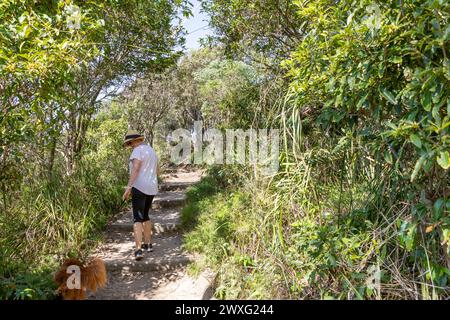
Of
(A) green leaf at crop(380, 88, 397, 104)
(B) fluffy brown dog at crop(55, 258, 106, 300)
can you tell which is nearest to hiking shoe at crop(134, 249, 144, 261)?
(B) fluffy brown dog at crop(55, 258, 106, 300)

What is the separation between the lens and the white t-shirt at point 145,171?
414cm

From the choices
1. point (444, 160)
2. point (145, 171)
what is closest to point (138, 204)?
point (145, 171)

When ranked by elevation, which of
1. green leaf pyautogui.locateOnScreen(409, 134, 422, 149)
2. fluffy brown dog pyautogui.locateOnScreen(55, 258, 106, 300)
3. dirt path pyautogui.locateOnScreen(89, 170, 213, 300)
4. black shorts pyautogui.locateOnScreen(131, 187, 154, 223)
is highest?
green leaf pyautogui.locateOnScreen(409, 134, 422, 149)

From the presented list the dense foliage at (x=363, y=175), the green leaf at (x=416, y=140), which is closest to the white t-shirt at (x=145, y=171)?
the dense foliage at (x=363, y=175)

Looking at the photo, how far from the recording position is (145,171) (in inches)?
164

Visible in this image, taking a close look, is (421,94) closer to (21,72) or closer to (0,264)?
(21,72)

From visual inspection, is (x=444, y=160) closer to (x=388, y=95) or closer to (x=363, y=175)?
(x=388, y=95)

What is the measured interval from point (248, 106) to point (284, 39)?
55.9 inches

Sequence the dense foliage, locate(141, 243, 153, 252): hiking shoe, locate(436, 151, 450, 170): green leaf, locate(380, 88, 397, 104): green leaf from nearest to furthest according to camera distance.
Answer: locate(436, 151, 450, 170): green leaf
the dense foliage
locate(380, 88, 397, 104): green leaf
locate(141, 243, 153, 252): hiking shoe

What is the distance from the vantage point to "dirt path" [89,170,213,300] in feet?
11.3

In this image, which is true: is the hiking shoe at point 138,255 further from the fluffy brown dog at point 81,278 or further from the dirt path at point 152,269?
the fluffy brown dog at point 81,278

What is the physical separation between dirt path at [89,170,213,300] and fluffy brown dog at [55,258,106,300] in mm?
496

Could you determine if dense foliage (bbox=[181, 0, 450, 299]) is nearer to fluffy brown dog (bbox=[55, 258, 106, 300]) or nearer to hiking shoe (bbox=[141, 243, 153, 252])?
hiking shoe (bbox=[141, 243, 153, 252])
